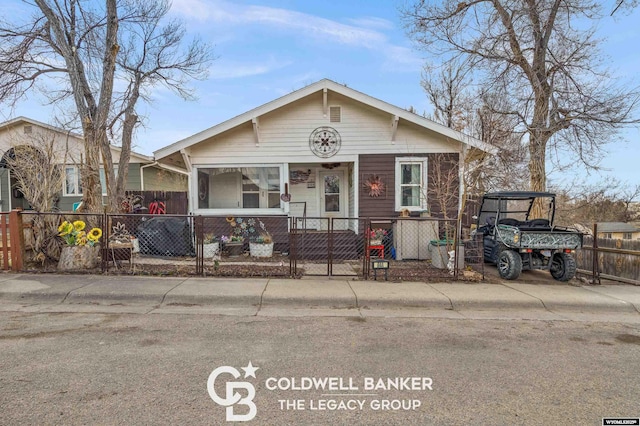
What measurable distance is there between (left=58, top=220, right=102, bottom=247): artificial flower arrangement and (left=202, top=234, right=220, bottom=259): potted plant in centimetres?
235

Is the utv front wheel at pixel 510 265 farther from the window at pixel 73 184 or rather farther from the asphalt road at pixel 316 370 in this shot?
the window at pixel 73 184

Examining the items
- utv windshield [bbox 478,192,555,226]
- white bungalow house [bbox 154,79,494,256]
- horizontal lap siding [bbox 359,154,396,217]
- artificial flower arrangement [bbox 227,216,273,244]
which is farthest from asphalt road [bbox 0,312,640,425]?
white bungalow house [bbox 154,79,494,256]

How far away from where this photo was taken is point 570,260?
22.3ft

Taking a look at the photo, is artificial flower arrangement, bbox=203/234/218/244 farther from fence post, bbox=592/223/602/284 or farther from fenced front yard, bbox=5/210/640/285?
fence post, bbox=592/223/602/284

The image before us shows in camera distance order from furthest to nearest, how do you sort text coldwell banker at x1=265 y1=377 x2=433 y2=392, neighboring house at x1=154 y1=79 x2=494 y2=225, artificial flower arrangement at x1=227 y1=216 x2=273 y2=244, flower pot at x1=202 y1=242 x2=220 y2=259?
1. neighboring house at x1=154 y1=79 x2=494 y2=225
2. artificial flower arrangement at x1=227 y1=216 x2=273 y2=244
3. flower pot at x1=202 y1=242 x2=220 y2=259
4. text coldwell banker at x1=265 y1=377 x2=433 y2=392

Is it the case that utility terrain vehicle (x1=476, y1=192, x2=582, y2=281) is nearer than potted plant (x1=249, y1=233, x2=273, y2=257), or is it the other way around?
utility terrain vehicle (x1=476, y1=192, x2=582, y2=281)

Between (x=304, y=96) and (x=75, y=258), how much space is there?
259 inches

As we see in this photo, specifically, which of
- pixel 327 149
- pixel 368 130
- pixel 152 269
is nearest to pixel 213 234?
pixel 152 269

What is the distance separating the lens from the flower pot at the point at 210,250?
849cm

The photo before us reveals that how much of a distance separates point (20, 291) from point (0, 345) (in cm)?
238

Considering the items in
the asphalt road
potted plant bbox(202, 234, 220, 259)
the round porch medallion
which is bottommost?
the asphalt road

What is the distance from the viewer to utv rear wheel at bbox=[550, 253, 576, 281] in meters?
6.76

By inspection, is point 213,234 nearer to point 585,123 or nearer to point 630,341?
point 630,341

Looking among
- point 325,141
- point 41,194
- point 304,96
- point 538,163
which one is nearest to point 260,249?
point 325,141
